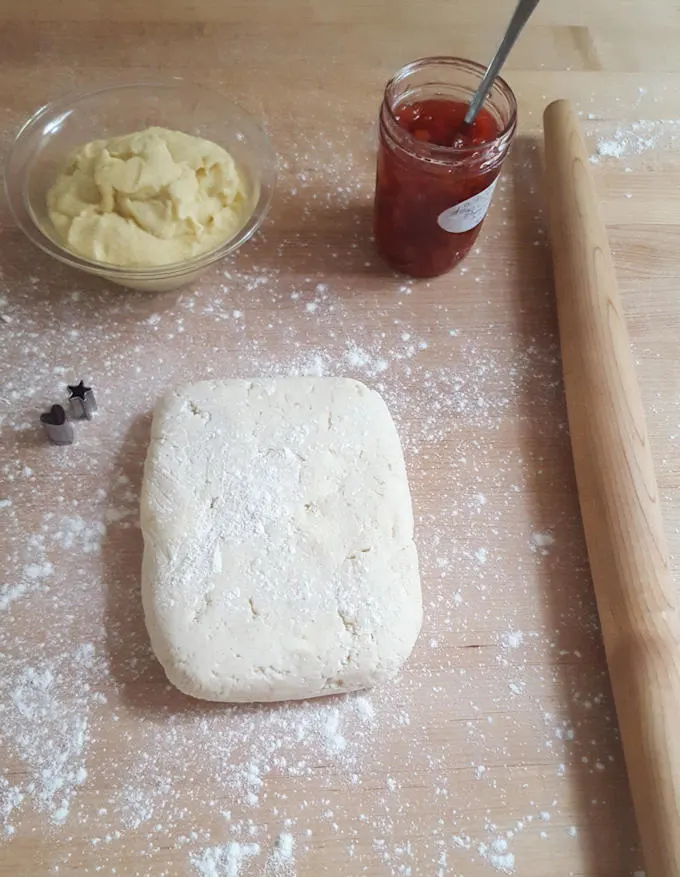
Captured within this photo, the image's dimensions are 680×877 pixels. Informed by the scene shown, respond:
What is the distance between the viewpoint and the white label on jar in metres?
0.92

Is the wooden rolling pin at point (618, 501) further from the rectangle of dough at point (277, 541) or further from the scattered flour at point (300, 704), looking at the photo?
the rectangle of dough at point (277, 541)

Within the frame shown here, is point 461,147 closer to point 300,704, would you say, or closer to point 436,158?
A: point 436,158

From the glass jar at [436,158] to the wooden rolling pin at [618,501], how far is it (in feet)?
0.54

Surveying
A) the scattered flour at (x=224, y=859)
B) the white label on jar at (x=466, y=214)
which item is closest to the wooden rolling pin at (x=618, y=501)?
the white label on jar at (x=466, y=214)

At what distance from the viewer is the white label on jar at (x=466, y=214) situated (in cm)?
92

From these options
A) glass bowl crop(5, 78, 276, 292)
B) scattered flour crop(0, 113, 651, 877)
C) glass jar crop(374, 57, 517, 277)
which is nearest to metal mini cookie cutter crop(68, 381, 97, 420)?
→ scattered flour crop(0, 113, 651, 877)

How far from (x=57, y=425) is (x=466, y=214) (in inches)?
21.6

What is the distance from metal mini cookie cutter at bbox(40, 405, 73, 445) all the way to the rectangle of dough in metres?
0.11

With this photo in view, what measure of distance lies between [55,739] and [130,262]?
0.53m

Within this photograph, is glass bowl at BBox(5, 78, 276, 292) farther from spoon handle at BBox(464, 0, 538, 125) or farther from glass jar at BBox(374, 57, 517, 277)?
spoon handle at BBox(464, 0, 538, 125)

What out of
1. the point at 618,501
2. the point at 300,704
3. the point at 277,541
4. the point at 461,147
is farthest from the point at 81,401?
the point at 618,501

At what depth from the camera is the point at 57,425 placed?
89 centimetres

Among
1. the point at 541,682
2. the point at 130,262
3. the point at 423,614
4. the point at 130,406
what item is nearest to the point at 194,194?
the point at 130,262

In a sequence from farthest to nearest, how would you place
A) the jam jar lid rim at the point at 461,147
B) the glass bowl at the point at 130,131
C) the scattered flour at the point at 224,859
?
1. the glass bowl at the point at 130,131
2. the jam jar lid rim at the point at 461,147
3. the scattered flour at the point at 224,859
